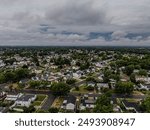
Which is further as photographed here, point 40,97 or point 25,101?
point 40,97

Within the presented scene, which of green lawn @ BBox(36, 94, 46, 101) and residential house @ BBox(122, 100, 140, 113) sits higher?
green lawn @ BBox(36, 94, 46, 101)

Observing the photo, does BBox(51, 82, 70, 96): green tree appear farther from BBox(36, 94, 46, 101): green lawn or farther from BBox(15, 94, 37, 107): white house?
BBox(15, 94, 37, 107): white house

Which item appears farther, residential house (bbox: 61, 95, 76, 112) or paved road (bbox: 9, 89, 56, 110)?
paved road (bbox: 9, 89, 56, 110)

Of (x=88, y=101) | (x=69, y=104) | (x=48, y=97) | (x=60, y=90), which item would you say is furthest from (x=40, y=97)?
(x=88, y=101)

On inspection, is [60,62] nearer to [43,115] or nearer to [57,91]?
[57,91]

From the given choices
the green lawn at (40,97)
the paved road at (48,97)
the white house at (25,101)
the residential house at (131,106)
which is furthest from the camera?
the green lawn at (40,97)

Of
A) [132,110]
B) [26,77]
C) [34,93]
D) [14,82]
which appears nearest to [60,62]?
[26,77]

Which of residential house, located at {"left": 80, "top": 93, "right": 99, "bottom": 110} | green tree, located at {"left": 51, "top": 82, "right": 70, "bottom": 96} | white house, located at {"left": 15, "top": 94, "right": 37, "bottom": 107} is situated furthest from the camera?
green tree, located at {"left": 51, "top": 82, "right": 70, "bottom": 96}

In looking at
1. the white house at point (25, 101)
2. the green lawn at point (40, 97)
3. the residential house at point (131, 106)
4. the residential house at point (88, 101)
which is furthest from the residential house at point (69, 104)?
the residential house at point (131, 106)

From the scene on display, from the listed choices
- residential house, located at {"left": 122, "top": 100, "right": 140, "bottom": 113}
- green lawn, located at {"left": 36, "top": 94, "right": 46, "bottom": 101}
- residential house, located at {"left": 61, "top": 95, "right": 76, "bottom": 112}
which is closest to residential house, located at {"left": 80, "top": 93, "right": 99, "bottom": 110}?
residential house, located at {"left": 61, "top": 95, "right": 76, "bottom": 112}

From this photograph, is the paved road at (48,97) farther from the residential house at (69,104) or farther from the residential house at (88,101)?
the residential house at (88,101)

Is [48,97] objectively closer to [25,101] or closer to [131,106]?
[25,101]
